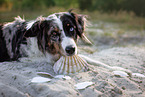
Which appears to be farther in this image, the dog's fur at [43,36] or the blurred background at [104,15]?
the blurred background at [104,15]

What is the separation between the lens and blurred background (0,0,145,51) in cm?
786

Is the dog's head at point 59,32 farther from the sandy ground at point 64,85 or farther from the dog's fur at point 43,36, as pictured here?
the sandy ground at point 64,85

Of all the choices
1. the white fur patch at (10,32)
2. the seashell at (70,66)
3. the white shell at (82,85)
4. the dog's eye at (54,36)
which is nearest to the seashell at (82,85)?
the white shell at (82,85)

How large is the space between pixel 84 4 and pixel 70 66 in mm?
23986

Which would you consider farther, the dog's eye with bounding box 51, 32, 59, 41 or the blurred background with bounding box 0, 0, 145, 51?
the blurred background with bounding box 0, 0, 145, 51

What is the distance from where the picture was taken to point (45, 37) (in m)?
3.10

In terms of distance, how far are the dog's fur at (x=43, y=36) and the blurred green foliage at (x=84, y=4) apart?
13.0m

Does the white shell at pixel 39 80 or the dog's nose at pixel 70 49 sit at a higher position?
the dog's nose at pixel 70 49

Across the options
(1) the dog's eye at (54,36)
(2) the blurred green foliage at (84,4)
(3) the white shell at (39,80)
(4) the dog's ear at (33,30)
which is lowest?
(3) the white shell at (39,80)

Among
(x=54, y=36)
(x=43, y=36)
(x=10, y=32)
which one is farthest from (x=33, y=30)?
(x=10, y=32)

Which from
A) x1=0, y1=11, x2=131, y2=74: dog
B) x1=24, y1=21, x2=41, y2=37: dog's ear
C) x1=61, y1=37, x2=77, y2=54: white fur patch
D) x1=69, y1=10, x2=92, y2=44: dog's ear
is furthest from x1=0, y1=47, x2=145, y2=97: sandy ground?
x1=69, y1=10, x2=92, y2=44: dog's ear

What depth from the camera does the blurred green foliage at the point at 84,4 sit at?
691 inches

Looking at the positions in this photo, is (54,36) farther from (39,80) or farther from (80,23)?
(39,80)

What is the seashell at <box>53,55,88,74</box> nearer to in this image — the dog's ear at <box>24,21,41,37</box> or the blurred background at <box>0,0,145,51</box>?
the dog's ear at <box>24,21,41,37</box>
